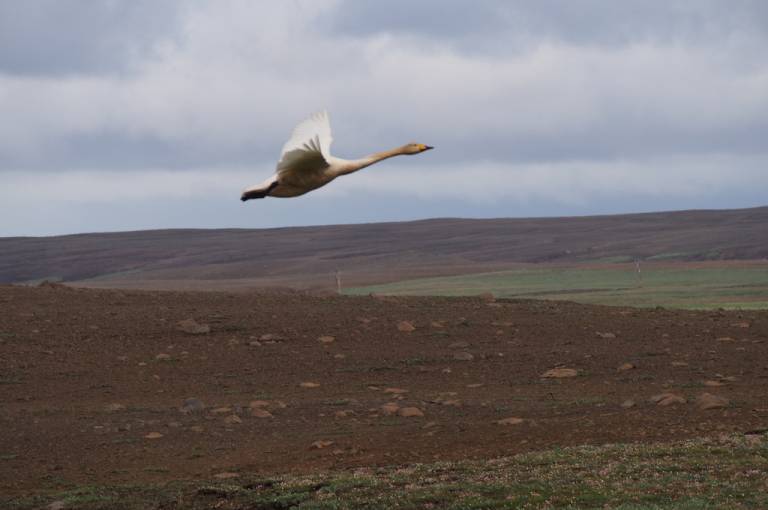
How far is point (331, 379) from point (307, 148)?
921 centimetres

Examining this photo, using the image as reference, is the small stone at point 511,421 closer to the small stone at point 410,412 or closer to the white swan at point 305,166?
the small stone at point 410,412

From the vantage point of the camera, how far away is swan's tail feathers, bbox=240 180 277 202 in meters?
9.46

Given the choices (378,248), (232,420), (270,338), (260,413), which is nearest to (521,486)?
(232,420)

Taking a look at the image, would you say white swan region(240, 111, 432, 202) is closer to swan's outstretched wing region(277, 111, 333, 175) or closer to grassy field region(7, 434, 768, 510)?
swan's outstretched wing region(277, 111, 333, 175)

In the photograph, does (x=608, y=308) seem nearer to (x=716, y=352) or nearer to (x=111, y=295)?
(x=716, y=352)

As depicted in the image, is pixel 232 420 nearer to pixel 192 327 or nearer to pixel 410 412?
pixel 410 412

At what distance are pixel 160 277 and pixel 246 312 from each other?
65949 millimetres

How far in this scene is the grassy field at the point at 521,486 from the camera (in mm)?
9625

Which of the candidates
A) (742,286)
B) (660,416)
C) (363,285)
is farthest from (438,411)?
(363,285)

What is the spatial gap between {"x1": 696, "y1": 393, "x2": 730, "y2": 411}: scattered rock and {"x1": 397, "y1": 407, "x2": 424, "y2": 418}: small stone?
335cm

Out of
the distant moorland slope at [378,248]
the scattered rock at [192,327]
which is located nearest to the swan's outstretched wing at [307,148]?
the scattered rock at [192,327]

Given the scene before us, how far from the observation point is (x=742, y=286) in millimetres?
43969

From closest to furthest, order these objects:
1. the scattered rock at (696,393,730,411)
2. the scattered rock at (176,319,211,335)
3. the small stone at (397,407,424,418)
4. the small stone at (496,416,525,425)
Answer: the small stone at (496,416,525,425) < the scattered rock at (696,393,730,411) < the small stone at (397,407,424,418) < the scattered rock at (176,319,211,335)

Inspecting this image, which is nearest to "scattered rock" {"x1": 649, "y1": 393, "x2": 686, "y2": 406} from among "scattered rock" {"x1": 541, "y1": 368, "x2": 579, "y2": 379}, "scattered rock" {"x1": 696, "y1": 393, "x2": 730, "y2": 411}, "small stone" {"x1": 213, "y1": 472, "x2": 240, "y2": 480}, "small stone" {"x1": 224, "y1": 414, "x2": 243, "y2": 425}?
"scattered rock" {"x1": 696, "y1": 393, "x2": 730, "y2": 411}
